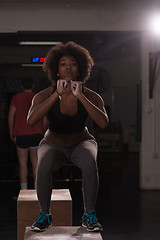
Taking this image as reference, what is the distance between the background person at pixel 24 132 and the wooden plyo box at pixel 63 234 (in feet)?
8.04

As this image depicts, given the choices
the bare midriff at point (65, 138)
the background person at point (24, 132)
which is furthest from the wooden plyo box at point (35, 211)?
the background person at point (24, 132)

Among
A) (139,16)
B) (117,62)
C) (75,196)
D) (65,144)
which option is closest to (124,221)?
(75,196)

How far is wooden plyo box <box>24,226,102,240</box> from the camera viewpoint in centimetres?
243

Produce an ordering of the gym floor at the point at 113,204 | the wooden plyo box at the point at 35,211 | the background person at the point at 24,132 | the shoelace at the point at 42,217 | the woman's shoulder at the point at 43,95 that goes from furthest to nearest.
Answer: the background person at the point at 24,132
the gym floor at the point at 113,204
the wooden plyo box at the point at 35,211
the woman's shoulder at the point at 43,95
the shoelace at the point at 42,217

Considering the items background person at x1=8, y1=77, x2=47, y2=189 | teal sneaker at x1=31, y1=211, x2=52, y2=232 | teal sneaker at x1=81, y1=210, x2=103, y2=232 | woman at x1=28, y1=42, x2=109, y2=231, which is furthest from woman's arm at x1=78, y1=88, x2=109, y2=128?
background person at x1=8, y1=77, x2=47, y2=189

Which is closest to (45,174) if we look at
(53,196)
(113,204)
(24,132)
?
(53,196)

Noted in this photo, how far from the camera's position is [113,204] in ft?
16.7

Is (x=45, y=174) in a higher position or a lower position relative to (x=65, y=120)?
lower

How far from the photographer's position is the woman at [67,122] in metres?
2.55

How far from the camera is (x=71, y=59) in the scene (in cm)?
274

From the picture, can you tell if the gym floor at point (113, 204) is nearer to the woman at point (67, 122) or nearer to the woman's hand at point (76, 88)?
the woman at point (67, 122)

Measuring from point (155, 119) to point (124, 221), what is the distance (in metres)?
2.17

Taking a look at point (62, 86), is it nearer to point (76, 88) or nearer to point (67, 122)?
point (76, 88)

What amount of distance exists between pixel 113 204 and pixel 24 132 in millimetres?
A: 1386
